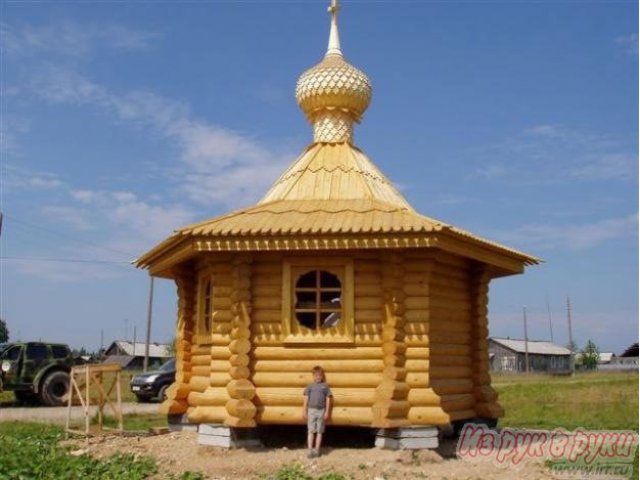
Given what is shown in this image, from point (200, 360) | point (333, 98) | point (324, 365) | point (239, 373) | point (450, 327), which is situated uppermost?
point (333, 98)

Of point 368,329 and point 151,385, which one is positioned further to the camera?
point 151,385

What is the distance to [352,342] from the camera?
33.0 feet

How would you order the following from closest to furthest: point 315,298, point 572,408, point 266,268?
point 266,268, point 315,298, point 572,408

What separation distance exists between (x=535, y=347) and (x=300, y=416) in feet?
208

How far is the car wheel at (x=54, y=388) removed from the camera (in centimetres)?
1958

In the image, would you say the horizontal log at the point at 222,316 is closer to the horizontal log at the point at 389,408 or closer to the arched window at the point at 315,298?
the arched window at the point at 315,298

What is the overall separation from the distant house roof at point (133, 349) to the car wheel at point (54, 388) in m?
47.6

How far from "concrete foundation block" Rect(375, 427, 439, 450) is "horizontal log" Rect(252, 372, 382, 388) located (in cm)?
66

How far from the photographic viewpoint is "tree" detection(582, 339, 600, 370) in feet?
236

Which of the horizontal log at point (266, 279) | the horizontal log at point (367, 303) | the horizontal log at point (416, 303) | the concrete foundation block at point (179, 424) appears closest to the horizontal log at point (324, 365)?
the horizontal log at point (367, 303)

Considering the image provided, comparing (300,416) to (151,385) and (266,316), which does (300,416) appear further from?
(151,385)

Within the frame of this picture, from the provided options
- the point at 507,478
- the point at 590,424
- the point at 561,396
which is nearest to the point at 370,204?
the point at 507,478

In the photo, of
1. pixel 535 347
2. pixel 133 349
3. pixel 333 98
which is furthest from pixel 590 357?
pixel 333 98

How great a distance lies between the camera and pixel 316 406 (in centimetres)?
969
